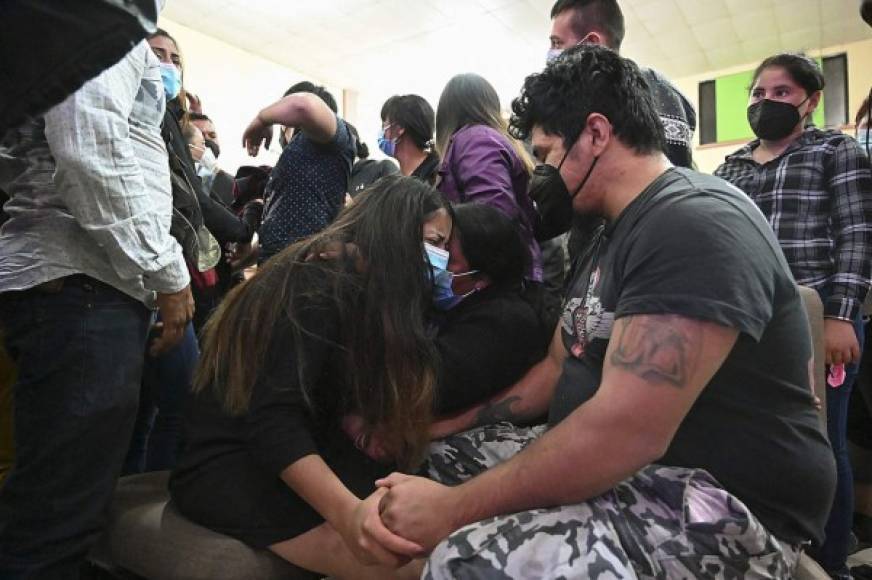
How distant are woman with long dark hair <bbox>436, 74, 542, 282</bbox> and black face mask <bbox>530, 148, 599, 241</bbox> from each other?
0.57 feet

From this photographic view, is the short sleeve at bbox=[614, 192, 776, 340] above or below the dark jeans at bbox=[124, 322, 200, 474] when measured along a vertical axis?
above

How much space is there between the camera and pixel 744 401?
2.68ft

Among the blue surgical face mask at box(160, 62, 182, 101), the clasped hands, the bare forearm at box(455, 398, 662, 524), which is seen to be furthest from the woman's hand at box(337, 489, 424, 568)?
the blue surgical face mask at box(160, 62, 182, 101)

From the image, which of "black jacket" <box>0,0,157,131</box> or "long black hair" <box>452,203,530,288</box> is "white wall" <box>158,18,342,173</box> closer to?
"long black hair" <box>452,203,530,288</box>

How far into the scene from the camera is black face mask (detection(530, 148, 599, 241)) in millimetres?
1099

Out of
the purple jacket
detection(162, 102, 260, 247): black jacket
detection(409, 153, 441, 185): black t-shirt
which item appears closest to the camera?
detection(162, 102, 260, 247): black jacket

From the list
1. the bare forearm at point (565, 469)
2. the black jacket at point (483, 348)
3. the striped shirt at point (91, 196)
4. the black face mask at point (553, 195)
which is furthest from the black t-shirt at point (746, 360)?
the striped shirt at point (91, 196)

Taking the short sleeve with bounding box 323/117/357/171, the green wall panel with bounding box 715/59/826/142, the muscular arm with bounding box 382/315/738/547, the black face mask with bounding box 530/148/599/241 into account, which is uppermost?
the green wall panel with bounding box 715/59/826/142

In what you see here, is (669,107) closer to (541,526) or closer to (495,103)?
(495,103)

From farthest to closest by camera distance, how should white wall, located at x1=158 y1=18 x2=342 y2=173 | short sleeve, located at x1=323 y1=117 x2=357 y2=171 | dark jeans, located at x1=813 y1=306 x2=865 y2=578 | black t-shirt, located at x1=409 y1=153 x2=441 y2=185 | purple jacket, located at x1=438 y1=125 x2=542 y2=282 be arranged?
white wall, located at x1=158 y1=18 x2=342 y2=173 → black t-shirt, located at x1=409 y1=153 x2=441 y2=185 → short sleeve, located at x1=323 y1=117 x2=357 y2=171 → dark jeans, located at x1=813 y1=306 x2=865 y2=578 → purple jacket, located at x1=438 y1=125 x2=542 y2=282

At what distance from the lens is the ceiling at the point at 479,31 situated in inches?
178

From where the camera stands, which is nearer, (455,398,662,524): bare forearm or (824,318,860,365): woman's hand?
(455,398,662,524): bare forearm

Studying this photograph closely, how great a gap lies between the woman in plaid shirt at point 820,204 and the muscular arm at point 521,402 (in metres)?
0.94

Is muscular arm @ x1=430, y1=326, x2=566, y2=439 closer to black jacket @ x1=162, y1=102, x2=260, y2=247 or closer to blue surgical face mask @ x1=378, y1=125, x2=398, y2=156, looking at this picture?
black jacket @ x1=162, y1=102, x2=260, y2=247
